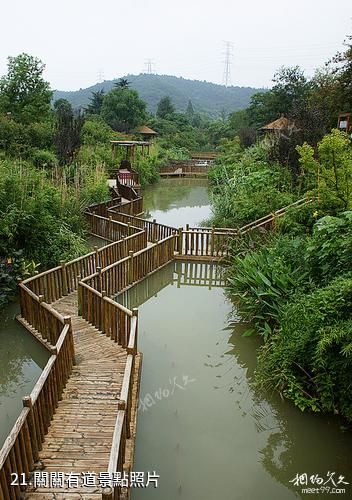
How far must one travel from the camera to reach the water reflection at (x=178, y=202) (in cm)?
1652

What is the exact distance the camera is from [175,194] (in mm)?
22281

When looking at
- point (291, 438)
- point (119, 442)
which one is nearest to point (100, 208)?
point (291, 438)

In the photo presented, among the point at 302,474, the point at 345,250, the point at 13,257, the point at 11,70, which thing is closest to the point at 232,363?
the point at 302,474

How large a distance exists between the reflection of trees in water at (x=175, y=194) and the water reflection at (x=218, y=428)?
10706mm

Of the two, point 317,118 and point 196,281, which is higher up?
point 317,118

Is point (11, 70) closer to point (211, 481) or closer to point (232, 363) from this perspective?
point (232, 363)

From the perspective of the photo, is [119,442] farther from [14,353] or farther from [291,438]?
[14,353]

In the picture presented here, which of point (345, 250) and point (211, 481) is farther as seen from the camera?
point (345, 250)

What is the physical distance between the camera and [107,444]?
4.26 m

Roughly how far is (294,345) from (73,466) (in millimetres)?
3197

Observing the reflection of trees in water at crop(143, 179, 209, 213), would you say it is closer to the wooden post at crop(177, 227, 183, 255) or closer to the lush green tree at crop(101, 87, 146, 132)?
the wooden post at crop(177, 227, 183, 255)

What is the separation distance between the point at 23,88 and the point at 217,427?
921 inches

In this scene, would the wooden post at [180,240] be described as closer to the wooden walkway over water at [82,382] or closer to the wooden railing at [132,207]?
the wooden walkway over water at [82,382]

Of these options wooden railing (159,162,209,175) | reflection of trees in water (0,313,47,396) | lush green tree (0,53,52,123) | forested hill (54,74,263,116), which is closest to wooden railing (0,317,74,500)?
reflection of trees in water (0,313,47,396)
